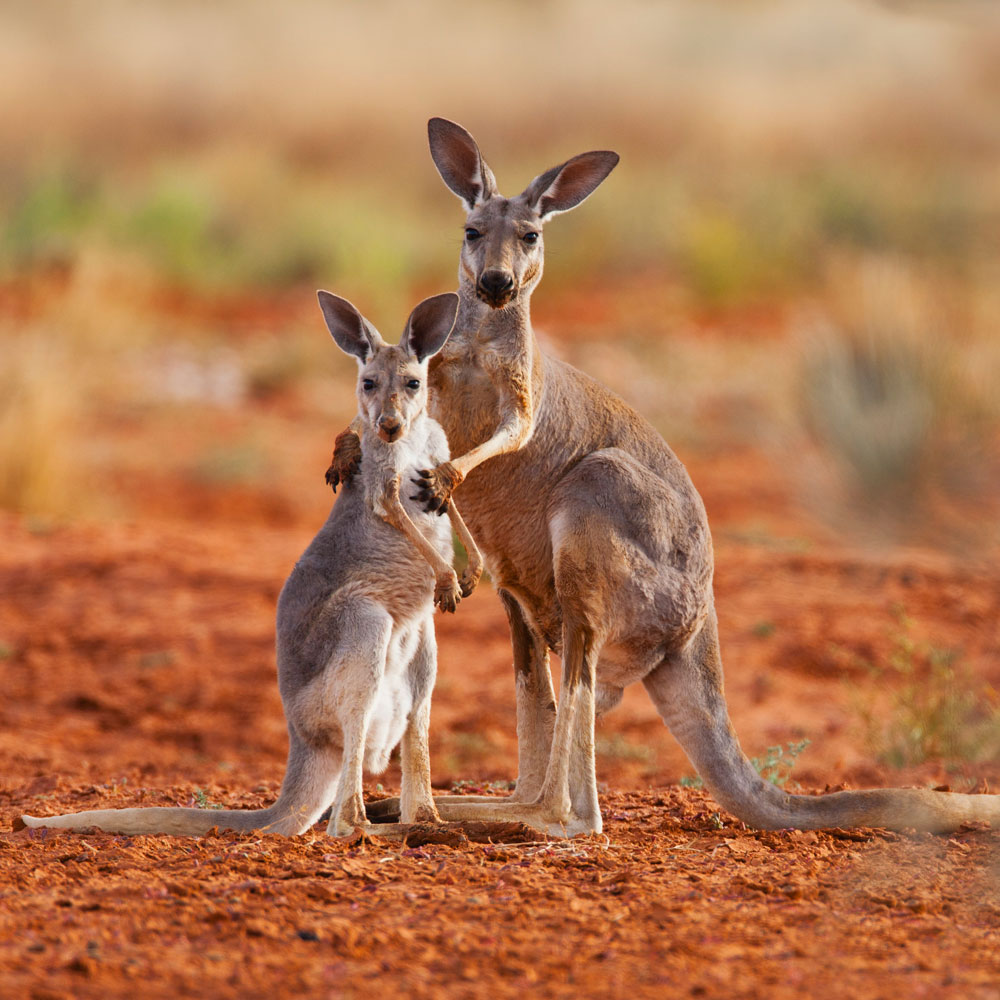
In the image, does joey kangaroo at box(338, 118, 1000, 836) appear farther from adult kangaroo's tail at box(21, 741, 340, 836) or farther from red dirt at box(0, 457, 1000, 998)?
adult kangaroo's tail at box(21, 741, 340, 836)

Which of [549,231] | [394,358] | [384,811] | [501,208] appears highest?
[549,231]

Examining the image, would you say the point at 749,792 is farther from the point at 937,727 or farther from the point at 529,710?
the point at 937,727

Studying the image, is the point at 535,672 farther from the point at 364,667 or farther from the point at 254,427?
the point at 254,427

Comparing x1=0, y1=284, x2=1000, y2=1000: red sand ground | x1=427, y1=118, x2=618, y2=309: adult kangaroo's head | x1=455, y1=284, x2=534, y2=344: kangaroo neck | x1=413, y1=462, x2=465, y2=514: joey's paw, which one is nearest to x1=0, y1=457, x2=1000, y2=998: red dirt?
x1=0, y1=284, x2=1000, y2=1000: red sand ground

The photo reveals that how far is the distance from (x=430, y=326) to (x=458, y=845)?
173 centimetres

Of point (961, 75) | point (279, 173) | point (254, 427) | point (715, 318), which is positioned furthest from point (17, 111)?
point (961, 75)

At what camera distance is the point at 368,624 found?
439 centimetres

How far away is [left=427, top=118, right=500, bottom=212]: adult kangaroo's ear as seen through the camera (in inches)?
202

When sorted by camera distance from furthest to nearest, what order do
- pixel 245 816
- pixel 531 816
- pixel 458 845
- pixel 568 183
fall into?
pixel 568 183, pixel 531 816, pixel 245 816, pixel 458 845

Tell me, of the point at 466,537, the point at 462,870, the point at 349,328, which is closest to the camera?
the point at 462,870

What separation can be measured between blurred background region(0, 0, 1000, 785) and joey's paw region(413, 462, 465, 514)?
5.78 ft

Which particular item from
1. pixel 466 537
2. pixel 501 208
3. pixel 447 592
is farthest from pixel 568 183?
pixel 447 592

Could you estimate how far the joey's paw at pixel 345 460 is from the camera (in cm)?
474

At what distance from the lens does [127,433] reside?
48.4 ft
